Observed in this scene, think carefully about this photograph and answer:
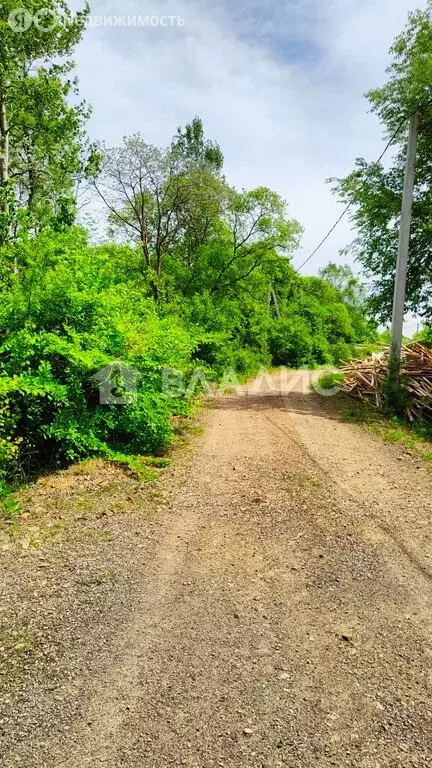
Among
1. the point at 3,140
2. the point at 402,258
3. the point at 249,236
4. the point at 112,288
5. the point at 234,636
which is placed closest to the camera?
the point at 234,636

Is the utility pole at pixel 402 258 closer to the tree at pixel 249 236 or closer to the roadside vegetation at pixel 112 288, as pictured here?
the roadside vegetation at pixel 112 288

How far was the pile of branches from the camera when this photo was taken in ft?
34.3

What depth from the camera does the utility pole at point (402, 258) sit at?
10.3 m

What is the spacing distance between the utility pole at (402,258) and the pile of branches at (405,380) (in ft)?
1.60

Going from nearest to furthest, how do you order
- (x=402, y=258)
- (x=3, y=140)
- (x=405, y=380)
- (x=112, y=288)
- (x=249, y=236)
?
1. (x=112, y=288)
2. (x=402, y=258)
3. (x=405, y=380)
4. (x=3, y=140)
5. (x=249, y=236)

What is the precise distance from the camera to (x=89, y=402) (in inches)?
262

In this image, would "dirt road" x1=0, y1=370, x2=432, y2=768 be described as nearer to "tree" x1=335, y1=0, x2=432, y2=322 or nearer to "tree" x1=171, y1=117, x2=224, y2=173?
"tree" x1=335, y1=0, x2=432, y2=322

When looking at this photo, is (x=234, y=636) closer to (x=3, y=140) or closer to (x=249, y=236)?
(x=3, y=140)

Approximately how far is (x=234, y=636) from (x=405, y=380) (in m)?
9.44

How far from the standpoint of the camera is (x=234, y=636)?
3213 mm

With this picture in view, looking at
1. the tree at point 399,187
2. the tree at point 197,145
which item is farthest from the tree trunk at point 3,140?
the tree at point 197,145

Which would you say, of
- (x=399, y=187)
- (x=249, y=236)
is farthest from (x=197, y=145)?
(x=399, y=187)

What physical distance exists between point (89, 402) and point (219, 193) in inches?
804

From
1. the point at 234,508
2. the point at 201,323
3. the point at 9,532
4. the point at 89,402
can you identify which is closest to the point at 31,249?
the point at 89,402
